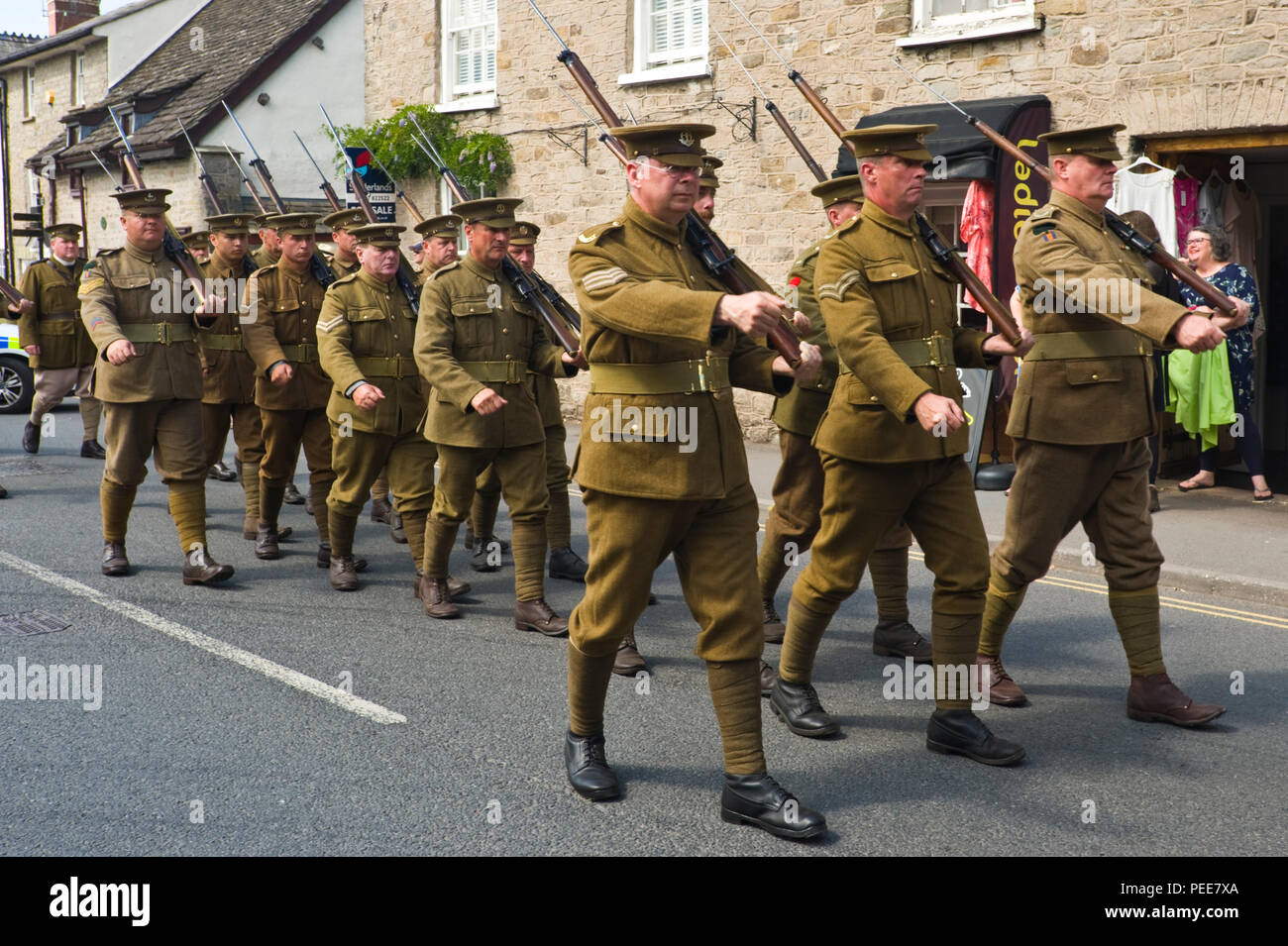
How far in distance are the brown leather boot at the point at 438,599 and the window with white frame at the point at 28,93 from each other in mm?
31051

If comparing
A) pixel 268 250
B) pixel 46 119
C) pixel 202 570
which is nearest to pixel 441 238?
pixel 202 570

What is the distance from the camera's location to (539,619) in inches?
271

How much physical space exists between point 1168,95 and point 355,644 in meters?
8.01

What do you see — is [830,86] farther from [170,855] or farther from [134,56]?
[134,56]

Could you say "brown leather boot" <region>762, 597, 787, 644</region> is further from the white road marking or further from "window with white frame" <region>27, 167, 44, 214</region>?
"window with white frame" <region>27, 167, 44, 214</region>

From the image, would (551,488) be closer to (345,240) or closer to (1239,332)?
(345,240)

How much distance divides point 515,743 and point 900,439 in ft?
6.04

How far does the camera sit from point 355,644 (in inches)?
261

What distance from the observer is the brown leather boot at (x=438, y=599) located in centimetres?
722

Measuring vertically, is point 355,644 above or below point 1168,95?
below

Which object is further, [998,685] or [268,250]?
[268,250]

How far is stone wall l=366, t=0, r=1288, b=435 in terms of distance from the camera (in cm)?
1058

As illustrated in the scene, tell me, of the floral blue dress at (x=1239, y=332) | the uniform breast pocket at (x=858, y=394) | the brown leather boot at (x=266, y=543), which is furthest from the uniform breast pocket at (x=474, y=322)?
the floral blue dress at (x=1239, y=332)

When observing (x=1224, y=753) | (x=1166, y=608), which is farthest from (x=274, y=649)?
(x=1166, y=608)
